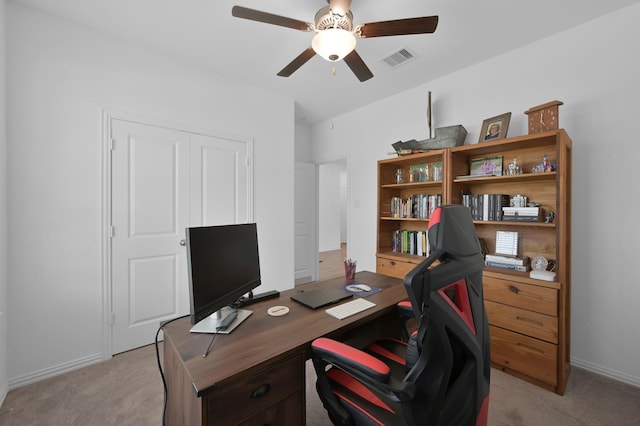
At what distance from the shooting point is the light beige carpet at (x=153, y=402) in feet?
5.45

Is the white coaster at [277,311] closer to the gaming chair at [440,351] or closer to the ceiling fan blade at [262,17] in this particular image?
the gaming chair at [440,351]

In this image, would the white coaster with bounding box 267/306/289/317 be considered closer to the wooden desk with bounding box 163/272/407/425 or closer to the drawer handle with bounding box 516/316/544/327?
the wooden desk with bounding box 163/272/407/425

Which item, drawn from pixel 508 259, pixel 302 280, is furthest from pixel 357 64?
pixel 302 280

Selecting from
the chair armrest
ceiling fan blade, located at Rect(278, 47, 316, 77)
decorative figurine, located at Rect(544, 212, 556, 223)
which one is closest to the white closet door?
ceiling fan blade, located at Rect(278, 47, 316, 77)

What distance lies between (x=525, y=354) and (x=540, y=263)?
0.71 meters

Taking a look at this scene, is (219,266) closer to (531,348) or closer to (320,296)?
(320,296)

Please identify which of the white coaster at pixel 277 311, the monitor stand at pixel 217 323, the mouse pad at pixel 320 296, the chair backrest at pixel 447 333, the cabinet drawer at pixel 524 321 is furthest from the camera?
the cabinet drawer at pixel 524 321

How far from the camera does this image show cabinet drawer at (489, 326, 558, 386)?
6.25 feet

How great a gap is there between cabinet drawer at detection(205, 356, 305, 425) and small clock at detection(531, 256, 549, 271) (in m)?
2.11

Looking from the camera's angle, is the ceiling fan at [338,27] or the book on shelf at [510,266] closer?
the ceiling fan at [338,27]

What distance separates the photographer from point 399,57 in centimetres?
268

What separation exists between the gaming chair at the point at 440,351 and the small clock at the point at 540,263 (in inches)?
63.2

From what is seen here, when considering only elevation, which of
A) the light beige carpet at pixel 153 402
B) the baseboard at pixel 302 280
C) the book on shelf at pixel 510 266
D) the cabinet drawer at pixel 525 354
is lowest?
the light beige carpet at pixel 153 402

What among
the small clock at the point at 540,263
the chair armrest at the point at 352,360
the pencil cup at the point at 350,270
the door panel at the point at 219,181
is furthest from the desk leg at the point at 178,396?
the small clock at the point at 540,263
